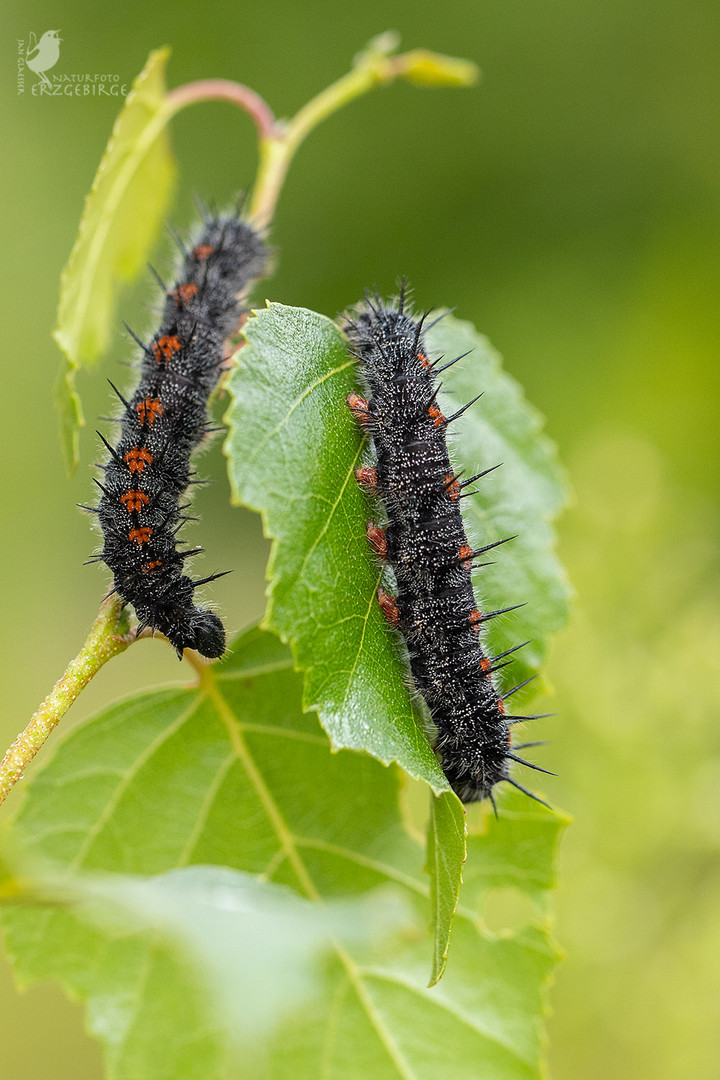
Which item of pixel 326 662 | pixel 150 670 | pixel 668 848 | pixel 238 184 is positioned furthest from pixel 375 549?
pixel 238 184

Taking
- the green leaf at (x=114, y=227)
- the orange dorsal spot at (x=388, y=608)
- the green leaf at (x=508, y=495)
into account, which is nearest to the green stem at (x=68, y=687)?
the green leaf at (x=114, y=227)

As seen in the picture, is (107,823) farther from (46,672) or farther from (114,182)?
(46,672)

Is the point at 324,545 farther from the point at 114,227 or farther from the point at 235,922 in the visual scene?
the point at 114,227

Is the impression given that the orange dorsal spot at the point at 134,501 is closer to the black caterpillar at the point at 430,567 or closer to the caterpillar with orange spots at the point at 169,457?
the caterpillar with orange spots at the point at 169,457

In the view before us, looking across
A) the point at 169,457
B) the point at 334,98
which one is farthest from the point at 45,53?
the point at 169,457

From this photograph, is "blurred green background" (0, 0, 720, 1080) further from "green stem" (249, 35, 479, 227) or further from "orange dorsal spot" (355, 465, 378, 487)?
"orange dorsal spot" (355, 465, 378, 487)

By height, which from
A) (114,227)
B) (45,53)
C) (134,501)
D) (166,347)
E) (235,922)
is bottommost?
(235,922)

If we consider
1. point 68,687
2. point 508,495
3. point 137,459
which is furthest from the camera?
point 508,495

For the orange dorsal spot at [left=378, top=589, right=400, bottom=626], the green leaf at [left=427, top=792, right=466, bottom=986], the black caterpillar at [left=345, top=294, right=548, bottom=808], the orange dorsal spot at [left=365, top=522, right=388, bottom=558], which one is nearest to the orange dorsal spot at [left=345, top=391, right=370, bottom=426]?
the black caterpillar at [left=345, top=294, right=548, bottom=808]
